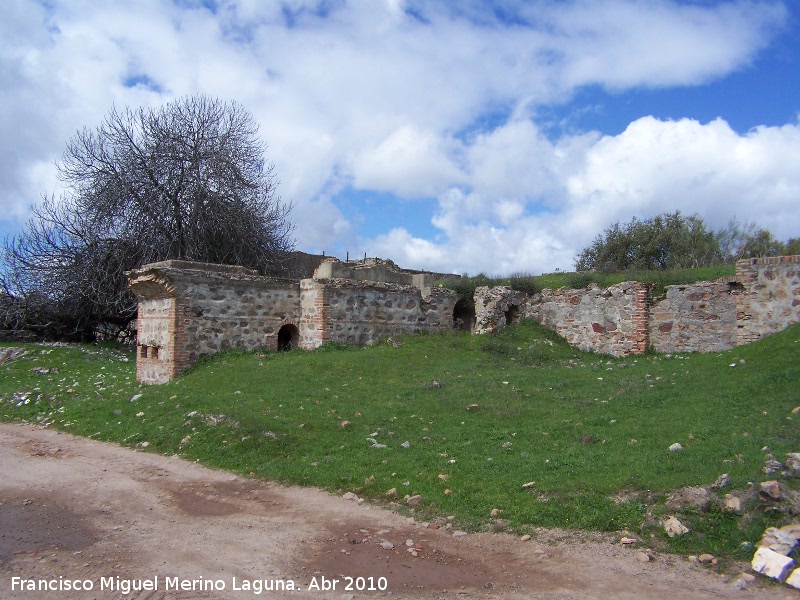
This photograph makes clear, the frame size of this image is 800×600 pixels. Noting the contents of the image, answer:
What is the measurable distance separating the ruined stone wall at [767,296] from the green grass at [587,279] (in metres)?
1.24

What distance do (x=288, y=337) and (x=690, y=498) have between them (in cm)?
1234

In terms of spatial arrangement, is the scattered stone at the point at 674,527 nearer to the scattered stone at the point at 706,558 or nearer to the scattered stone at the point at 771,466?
the scattered stone at the point at 706,558

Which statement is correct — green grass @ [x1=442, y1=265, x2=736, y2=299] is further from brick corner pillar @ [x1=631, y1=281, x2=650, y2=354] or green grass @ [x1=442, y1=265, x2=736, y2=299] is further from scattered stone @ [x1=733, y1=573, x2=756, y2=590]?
scattered stone @ [x1=733, y1=573, x2=756, y2=590]

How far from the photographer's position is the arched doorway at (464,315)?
18.7 m

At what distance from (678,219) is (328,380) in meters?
22.3

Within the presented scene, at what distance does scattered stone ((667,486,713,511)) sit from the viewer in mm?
5416

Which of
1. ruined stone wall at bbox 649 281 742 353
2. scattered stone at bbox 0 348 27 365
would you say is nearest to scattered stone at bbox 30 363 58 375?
scattered stone at bbox 0 348 27 365

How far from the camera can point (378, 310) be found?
1638cm

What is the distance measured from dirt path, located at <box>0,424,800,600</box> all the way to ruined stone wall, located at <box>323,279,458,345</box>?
8.42 m

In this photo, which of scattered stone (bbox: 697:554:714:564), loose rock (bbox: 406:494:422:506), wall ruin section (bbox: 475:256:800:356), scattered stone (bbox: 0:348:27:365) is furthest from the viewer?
scattered stone (bbox: 0:348:27:365)

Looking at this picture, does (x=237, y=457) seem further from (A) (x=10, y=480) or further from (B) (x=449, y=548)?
(B) (x=449, y=548)

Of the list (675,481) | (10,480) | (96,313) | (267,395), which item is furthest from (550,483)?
(96,313)

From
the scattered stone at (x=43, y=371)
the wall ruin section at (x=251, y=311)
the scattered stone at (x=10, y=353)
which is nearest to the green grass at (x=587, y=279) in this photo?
the wall ruin section at (x=251, y=311)

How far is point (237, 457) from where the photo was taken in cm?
811
